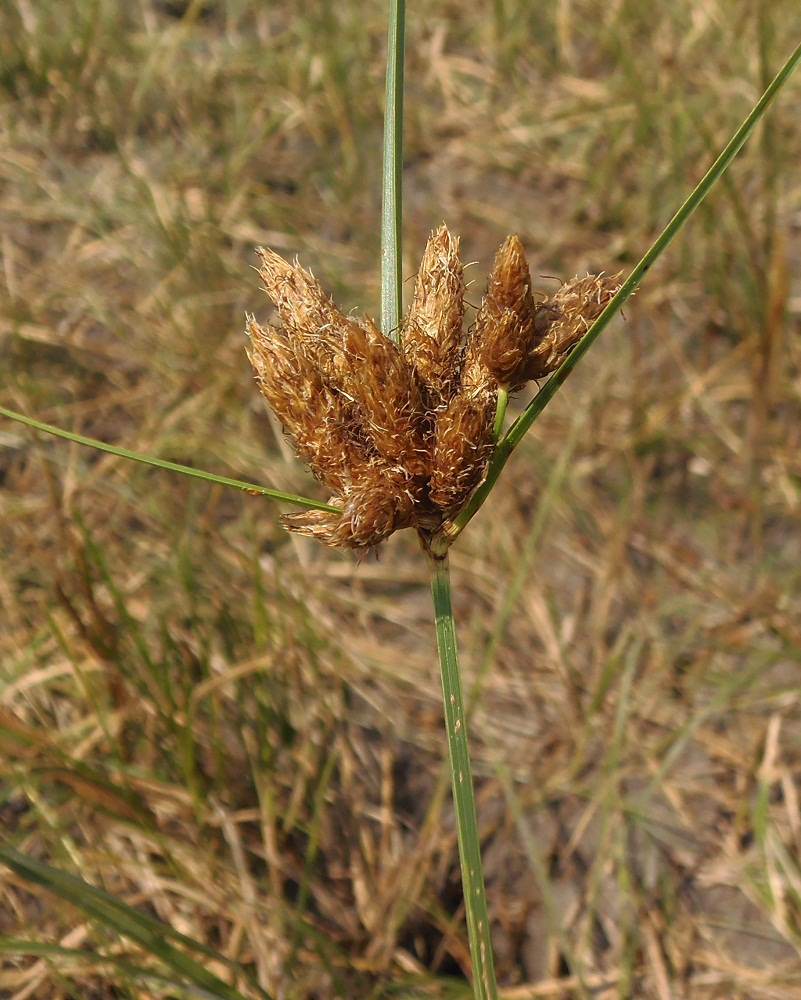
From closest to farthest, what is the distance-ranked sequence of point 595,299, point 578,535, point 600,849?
point 595,299, point 600,849, point 578,535

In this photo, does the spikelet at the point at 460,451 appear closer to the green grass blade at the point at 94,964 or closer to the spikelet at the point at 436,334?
the spikelet at the point at 436,334

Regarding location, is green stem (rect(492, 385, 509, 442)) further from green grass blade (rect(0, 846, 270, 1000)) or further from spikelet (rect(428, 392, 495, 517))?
green grass blade (rect(0, 846, 270, 1000))

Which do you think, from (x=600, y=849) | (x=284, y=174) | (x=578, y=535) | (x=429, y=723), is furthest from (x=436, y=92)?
(x=600, y=849)

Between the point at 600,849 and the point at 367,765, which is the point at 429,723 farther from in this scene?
the point at 600,849

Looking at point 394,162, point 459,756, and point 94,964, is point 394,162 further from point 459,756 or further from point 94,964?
point 94,964

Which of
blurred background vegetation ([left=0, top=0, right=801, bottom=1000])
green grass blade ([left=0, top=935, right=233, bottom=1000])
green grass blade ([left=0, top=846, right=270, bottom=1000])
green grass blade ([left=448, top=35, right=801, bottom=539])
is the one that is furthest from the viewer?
blurred background vegetation ([left=0, top=0, right=801, bottom=1000])

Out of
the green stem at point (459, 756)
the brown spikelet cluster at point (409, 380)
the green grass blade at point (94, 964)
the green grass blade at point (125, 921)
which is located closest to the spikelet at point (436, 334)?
the brown spikelet cluster at point (409, 380)

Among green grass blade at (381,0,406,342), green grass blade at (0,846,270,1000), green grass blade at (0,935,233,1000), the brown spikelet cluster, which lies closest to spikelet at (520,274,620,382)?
the brown spikelet cluster
